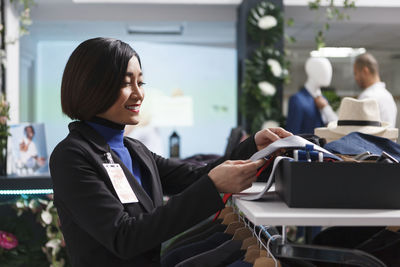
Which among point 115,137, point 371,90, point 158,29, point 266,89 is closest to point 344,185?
point 115,137

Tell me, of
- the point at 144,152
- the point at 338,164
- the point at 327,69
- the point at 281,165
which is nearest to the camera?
the point at 338,164

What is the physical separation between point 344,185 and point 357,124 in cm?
125

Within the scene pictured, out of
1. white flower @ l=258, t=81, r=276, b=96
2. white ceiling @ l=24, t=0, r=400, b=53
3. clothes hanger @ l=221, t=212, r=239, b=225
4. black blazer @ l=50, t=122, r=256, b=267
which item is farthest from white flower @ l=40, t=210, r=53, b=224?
white ceiling @ l=24, t=0, r=400, b=53

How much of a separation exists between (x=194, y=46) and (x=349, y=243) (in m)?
6.28

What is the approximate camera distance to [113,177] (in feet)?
4.11

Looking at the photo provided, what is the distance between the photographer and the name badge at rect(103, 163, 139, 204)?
1241 millimetres

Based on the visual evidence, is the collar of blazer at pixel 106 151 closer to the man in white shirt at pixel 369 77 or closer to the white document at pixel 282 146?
the white document at pixel 282 146

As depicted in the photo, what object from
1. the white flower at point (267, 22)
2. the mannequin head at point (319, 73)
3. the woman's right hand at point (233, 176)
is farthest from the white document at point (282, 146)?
the white flower at point (267, 22)

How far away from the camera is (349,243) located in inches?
64.4

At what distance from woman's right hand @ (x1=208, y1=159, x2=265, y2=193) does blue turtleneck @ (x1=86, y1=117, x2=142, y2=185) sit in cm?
37

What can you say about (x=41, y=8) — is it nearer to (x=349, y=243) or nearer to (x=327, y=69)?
(x=327, y=69)

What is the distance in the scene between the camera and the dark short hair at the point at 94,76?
1289 millimetres

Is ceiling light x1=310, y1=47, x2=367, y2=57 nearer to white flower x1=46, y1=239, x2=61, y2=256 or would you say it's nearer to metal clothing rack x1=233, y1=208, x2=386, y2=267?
white flower x1=46, y1=239, x2=61, y2=256

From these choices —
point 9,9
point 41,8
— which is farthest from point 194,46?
point 9,9
